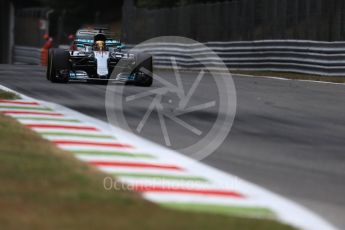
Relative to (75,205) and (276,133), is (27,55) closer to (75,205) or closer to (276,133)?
(276,133)

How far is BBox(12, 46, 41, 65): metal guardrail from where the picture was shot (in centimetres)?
4497

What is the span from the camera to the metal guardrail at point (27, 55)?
4497 cm

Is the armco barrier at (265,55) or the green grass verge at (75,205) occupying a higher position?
the green grass verge at (75,205)

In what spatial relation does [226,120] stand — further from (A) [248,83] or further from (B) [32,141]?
(A) [248,83]

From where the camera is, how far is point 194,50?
104 ft

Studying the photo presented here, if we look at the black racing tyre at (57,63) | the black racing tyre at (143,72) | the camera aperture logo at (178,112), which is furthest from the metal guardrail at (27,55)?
the black racing tyre at (143,72)

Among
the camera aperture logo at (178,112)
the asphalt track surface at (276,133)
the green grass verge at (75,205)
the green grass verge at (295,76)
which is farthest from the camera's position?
the green grass verge at (295,76)

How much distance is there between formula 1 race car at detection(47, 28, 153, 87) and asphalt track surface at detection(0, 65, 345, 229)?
0.32 metres

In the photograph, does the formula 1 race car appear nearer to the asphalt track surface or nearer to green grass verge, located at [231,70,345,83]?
the asphalt track surface

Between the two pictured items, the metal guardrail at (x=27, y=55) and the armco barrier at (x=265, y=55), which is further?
the metal guardrail at (x=27, y=55)

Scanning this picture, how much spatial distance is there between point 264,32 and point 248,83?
8502mm

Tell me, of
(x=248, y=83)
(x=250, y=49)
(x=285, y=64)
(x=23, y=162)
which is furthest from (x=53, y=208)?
(x=250, y=49)

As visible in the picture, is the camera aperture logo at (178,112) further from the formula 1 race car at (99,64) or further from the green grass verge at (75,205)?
the green grass verge at (75,205)

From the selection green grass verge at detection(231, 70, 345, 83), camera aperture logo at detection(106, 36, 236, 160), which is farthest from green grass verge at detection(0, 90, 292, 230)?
green grass verge at detection(231, 70, 345, 83)
